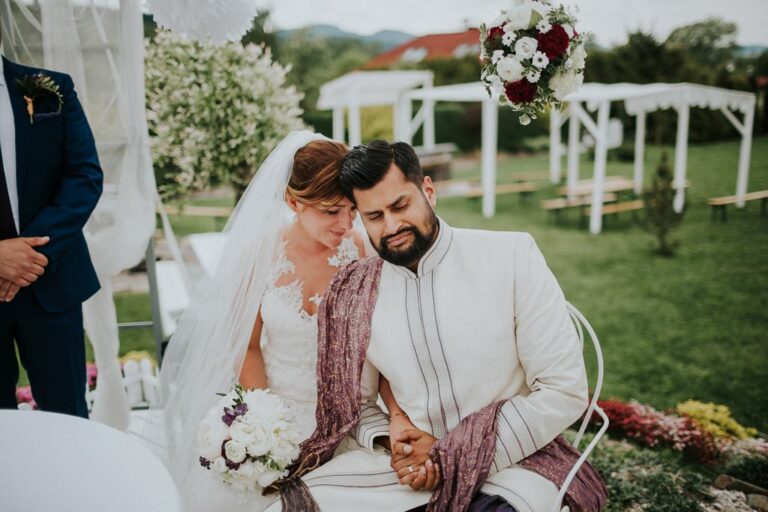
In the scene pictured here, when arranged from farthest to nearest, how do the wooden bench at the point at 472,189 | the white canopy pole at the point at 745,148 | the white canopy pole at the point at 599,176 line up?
the wooden bench at the point at 472,189, the white canopy pole at the point at 745,148, the white canopy pole at the point at 599,176

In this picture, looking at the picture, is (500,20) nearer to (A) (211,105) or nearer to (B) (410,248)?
(B) (410,248)

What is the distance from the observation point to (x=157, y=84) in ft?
13.3

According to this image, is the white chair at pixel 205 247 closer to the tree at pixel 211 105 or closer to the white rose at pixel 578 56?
the tree at pixel 211 105

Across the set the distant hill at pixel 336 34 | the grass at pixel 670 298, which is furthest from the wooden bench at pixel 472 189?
the distant hill at pixel 336 34

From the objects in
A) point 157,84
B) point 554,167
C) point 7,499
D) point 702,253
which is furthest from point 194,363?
point 554,167

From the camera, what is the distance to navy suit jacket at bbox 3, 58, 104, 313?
8.39 ft

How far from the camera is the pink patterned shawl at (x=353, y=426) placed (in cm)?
198

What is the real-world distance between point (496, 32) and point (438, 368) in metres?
1.23

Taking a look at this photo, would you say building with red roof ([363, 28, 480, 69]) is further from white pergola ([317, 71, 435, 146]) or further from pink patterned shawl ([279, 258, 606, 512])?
pink patterned shawl ([279, 258, 606, 512])

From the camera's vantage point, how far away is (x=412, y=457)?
210 cm

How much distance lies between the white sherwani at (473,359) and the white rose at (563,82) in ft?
1.86

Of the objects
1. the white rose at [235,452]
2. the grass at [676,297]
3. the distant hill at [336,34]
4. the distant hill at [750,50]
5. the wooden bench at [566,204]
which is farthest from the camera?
the distant hill at [336,34]

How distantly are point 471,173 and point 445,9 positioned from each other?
534 centimetres

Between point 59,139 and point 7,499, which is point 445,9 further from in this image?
point 7,499
